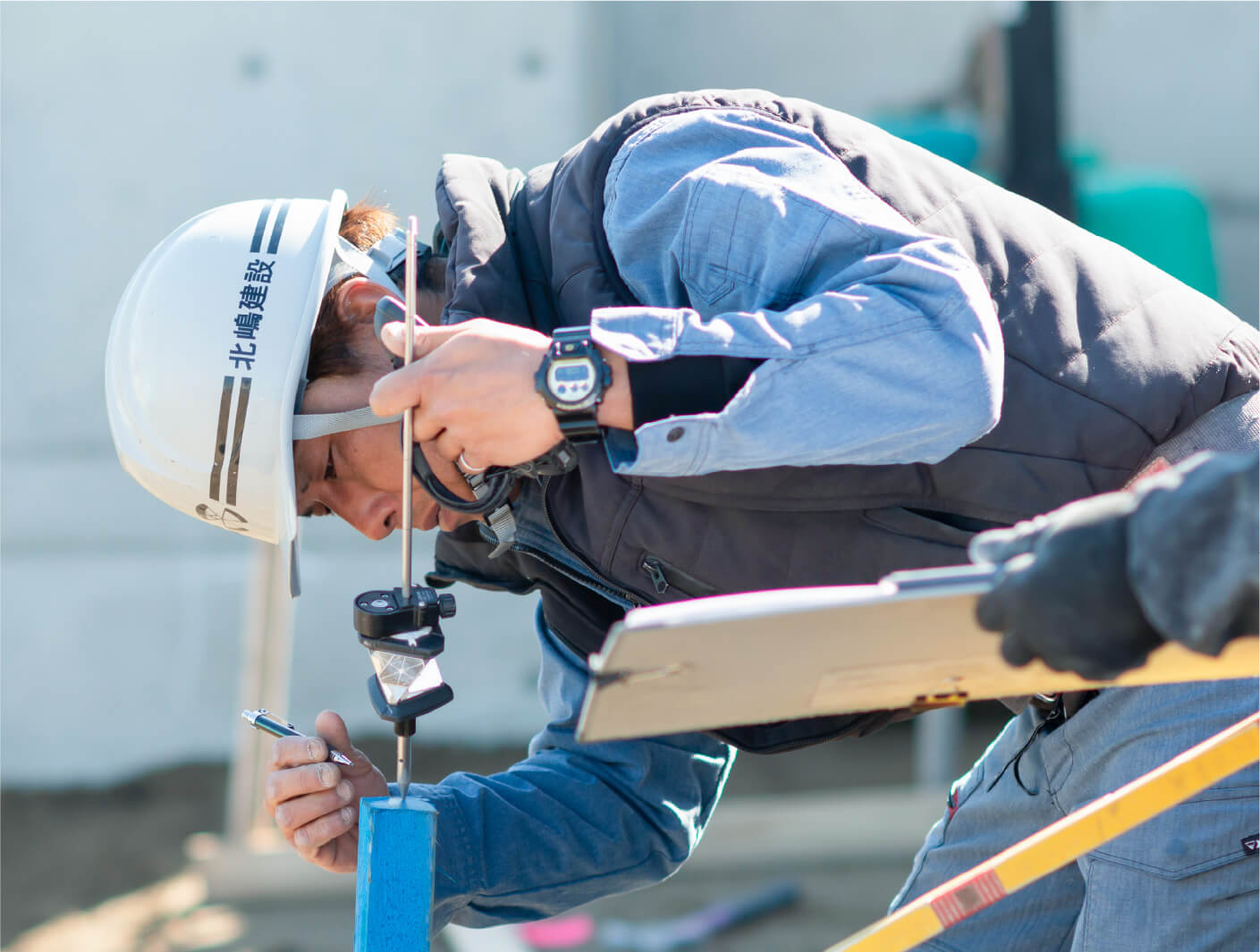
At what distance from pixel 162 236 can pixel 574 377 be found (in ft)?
14.6

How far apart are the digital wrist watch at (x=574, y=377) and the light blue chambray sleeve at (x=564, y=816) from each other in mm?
799

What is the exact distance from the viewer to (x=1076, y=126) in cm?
597

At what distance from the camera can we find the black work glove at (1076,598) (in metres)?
0.97

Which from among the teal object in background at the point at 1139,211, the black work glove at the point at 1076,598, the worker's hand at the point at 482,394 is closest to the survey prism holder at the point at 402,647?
the worker's hand at the point at 482,394

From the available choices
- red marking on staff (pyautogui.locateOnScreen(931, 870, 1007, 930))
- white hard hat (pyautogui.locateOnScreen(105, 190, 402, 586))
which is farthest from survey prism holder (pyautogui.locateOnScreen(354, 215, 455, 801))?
red marking on staff (pyautogui.locateOnScreen(931, 870, 1007, 930))

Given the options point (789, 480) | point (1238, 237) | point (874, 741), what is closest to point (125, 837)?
point (874, 741)

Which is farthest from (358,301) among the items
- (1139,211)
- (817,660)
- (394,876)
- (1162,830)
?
(1139,211)

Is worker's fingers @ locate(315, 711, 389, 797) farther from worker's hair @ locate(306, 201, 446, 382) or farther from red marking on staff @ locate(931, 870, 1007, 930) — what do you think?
red marking on staff @ locate(931, 870, 1007, 930)

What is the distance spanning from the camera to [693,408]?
144 cm

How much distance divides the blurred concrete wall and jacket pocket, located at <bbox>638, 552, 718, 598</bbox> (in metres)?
3.57

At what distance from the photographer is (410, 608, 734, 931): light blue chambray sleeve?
2.01 meters

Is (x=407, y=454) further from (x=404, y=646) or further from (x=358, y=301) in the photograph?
(x=358, y=301)

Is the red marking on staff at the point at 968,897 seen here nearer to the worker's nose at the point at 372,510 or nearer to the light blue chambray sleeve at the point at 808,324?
the light blue chambray sleeve at the point at 808,324

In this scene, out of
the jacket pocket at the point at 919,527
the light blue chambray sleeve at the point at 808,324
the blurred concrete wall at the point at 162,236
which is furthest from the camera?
the blurred concrete wall at the point at 162,236
